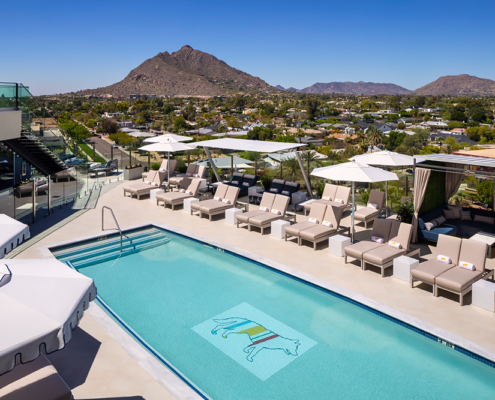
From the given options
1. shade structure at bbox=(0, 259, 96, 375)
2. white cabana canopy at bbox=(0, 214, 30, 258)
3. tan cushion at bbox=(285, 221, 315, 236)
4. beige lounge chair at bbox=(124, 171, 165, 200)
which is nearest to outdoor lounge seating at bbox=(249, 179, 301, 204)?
tan cushion at bbox=(285, 221, 315, 236)

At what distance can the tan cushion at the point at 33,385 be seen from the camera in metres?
3.51

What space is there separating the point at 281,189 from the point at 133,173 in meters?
7.34

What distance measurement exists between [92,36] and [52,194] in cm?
7501

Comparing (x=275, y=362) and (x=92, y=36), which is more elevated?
(x=92, y=36)

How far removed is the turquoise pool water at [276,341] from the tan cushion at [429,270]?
1174 millimetres

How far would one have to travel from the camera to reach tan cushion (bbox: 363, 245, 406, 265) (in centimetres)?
709

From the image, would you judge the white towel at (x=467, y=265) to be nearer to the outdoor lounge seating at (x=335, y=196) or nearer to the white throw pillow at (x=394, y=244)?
the white throw pillow at (x=394, y=244)

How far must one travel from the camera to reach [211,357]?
16.2 feet

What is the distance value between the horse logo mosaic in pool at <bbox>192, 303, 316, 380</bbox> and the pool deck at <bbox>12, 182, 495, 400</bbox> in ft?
3.46

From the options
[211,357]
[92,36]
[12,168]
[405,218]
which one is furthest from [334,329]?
[92,36]

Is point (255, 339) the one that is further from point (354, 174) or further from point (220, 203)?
point (220, 203)

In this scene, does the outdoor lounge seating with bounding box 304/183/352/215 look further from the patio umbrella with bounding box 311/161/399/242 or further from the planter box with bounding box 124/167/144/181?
the planter box with bounding box 124/167/144/181

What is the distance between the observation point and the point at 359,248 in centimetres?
754

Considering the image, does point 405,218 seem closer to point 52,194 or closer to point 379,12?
point 52,194
